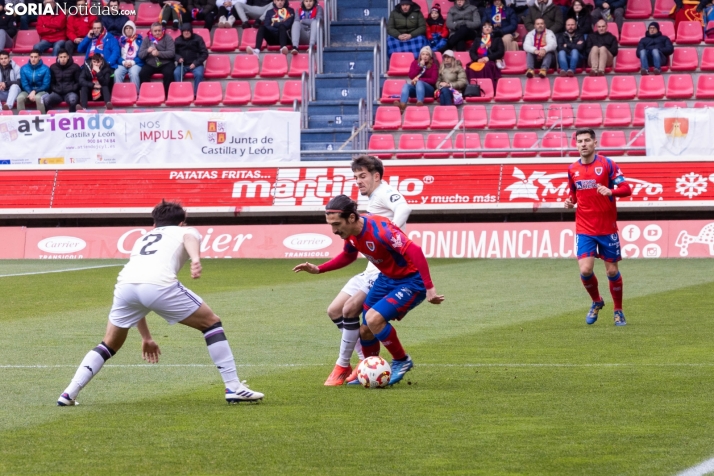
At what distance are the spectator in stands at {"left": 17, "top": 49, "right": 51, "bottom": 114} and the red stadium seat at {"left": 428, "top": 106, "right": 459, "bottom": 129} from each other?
9854 millimetres

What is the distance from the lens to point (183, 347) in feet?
38.6

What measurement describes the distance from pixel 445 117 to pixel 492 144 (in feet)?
5.18

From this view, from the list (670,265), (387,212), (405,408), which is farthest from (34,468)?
(670,265)

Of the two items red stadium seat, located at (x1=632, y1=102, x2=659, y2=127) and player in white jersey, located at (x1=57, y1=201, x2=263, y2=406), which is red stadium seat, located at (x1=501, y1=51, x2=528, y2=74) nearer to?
red stadium seat, located at (x1=632, y1=102, x2=659, y2=127)

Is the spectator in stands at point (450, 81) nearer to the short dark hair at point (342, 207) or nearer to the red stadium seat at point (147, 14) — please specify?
the red stadium seat at point (147, 14)

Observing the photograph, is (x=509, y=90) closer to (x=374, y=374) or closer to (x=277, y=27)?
(x=277, y=27)

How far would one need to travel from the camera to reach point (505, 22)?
30078 mm

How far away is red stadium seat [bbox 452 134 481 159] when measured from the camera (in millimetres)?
26391

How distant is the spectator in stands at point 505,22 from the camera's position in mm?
30031

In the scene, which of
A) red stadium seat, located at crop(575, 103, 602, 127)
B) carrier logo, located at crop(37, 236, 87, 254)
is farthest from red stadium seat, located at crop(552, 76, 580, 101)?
carrier logo, located at crop(37, 236, 87, 254)

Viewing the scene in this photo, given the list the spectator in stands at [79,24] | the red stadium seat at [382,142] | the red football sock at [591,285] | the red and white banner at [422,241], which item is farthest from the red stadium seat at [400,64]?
the red football sock at [591,285]

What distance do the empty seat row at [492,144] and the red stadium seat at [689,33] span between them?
14.5ft

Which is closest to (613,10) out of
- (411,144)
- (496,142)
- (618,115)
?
(618,115)

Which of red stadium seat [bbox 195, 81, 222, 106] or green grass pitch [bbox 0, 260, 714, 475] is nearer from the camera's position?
green grass pitch [bbox 0, 260, 714, 475]
